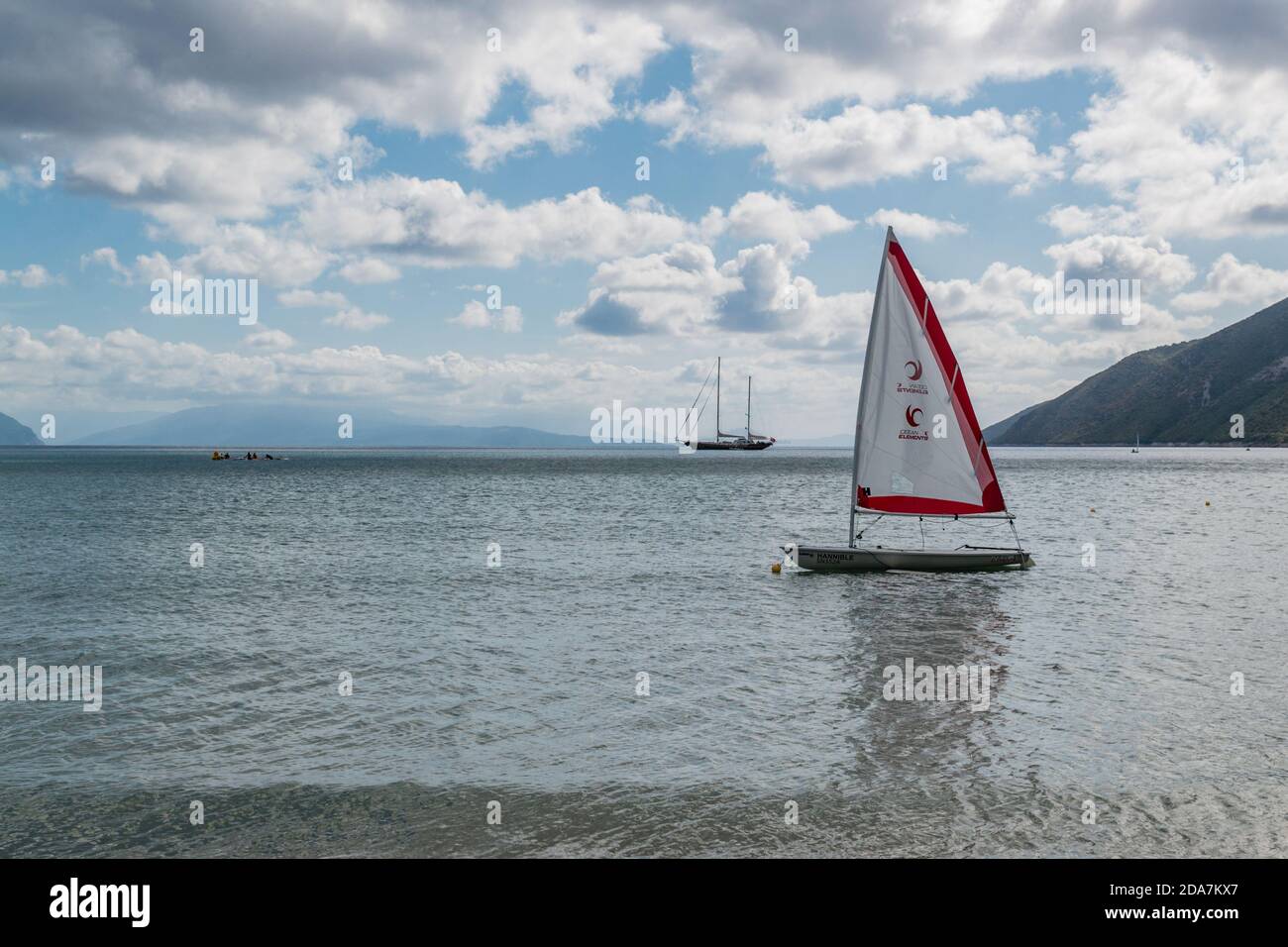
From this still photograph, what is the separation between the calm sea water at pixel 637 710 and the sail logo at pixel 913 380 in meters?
8.49

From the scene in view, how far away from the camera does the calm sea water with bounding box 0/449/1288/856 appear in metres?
12.7

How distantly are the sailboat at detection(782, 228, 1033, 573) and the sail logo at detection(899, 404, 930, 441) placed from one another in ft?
0.14

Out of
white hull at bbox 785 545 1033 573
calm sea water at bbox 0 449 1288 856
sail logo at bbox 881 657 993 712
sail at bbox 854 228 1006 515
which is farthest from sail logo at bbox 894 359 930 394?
sail logo at bbox 881 657 993 712

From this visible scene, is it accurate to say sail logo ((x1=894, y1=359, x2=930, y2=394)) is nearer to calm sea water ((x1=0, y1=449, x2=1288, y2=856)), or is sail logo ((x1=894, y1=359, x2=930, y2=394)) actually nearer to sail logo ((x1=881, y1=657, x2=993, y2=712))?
calm sea water ((x1=0, y1=449, x2=1288, y2=856))

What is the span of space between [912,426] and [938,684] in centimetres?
1884

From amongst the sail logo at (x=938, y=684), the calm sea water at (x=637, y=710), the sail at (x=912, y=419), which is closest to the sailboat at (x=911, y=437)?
the sail at (x=912, y=419)

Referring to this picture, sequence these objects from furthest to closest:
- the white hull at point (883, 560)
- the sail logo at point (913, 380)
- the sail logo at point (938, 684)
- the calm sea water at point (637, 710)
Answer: the white hull at point (883, 560) → the sail logo at point (913, 380) → the sail logo at point (938, 684) → the calm sea water at point (637, 710)

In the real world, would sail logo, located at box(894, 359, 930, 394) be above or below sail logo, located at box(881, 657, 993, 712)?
above

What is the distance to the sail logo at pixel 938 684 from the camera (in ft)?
65.2

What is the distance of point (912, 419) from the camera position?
38.0 m

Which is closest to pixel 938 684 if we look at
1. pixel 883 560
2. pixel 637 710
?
pixel 637 710

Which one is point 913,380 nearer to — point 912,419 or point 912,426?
point 912,419

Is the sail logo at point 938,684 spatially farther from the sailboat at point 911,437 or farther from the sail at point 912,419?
the sailboat at point 911,437

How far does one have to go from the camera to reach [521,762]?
15.6 meters
